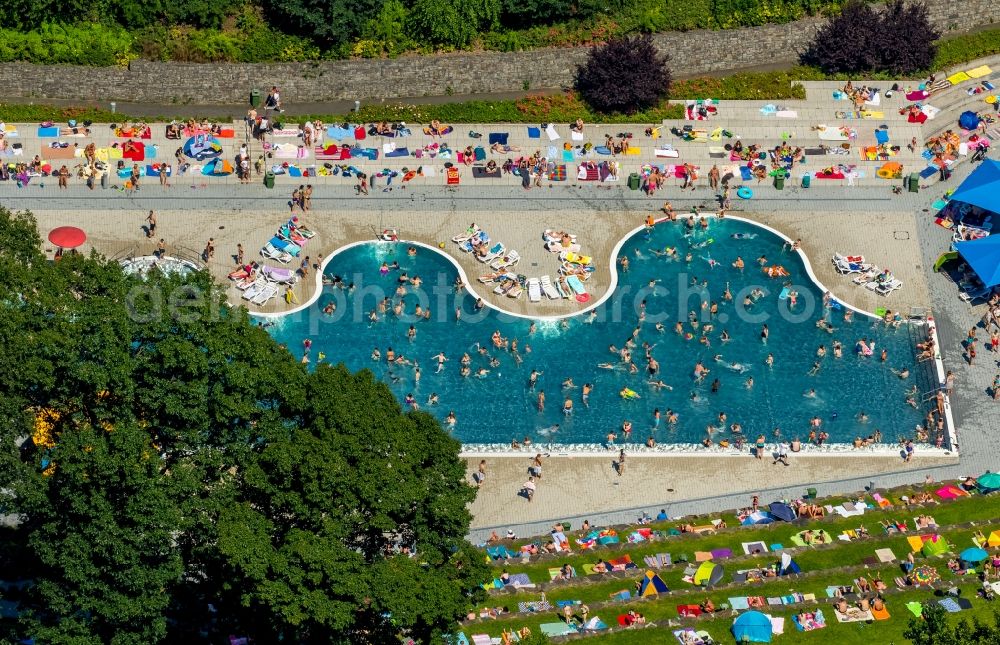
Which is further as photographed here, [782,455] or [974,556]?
[782,455]

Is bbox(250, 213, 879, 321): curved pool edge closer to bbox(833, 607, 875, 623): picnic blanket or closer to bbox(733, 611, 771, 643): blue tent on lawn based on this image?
bbox(833, 607, 875, 623): picnic blanket

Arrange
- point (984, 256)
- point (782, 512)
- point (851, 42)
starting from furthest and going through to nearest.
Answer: point (851, 42) < point (984, 256) < point (782, 512)

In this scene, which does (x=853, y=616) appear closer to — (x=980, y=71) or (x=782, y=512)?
(x=782, y=512)

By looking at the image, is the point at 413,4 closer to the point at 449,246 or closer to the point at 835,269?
the point at 449,246

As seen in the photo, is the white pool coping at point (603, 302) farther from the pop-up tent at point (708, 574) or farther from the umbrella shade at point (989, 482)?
the pop-up tent at point (708, 574)

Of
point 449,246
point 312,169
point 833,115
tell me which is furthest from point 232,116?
point 833,115

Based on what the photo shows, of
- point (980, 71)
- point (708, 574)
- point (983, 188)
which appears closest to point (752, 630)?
point (708, 574)

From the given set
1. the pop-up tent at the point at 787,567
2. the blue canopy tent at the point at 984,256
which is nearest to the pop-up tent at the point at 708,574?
the pop-up tent at the point at 787,567
